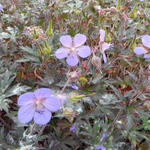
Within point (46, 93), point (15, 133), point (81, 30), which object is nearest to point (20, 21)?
point (81, 30)

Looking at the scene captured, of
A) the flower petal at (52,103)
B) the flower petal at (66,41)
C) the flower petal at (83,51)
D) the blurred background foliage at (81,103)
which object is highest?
the flower petal at (66,41)

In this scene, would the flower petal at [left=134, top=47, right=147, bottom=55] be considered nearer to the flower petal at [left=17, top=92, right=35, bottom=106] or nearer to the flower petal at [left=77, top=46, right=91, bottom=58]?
the flower petal at [left=77, top=46, right=91, bottom=58]

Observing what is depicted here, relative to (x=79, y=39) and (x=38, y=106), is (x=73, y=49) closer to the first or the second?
(x=79, y=39)

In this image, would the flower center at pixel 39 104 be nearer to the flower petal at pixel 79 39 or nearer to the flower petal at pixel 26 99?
the flower petal at pixel 26 99

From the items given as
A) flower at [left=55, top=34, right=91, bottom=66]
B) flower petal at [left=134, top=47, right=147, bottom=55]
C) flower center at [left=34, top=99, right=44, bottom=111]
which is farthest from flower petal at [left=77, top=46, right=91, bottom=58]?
flower center at [left=34, top=99, right=44, bottom=111]

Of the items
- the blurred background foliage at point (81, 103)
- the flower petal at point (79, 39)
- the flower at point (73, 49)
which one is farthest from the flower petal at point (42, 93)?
the flower petal at point (79, 39)

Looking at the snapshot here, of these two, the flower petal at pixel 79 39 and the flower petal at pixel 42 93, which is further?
the flower petal at pixel 79 39

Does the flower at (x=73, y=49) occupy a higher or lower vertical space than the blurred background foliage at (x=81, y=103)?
higher
